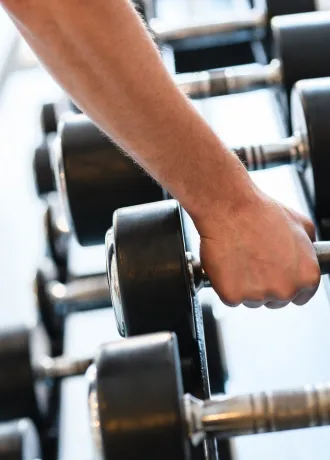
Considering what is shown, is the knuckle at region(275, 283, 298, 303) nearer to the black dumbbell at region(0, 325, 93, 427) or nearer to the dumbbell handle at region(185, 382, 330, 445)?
the dumbbell handle at region(185, 382, 330, 445)

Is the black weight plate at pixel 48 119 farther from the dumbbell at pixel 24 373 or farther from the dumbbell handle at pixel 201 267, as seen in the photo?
the dumbbell handle at pixel 201 267

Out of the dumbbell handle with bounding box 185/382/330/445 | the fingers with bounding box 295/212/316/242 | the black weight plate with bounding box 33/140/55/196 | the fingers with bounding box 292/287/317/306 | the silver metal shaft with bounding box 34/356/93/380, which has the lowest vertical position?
the dumbbell handle with bounding box 185/382/330/445

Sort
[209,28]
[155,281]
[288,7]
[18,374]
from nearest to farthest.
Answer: [155,281] → [18,374] → [288,7] → [209,28]

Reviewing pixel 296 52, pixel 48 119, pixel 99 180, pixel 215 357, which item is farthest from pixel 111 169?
pixel 48 119

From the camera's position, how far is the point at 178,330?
2.75 ft

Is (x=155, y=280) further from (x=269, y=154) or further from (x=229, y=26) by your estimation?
(x=229, y=26)

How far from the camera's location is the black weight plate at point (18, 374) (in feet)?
3.08

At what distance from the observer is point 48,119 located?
160 cm

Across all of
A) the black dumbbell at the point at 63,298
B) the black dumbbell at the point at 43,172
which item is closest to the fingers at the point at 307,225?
the black dumbbell at the point at 63,298

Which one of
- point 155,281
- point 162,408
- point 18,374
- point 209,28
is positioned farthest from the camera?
point 209,28

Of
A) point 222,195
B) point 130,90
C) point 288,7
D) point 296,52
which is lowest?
point 222,195

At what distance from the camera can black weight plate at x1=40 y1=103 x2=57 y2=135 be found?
1.60m

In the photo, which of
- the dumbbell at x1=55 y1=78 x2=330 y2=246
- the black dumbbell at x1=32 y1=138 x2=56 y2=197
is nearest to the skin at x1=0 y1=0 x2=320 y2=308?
the dumbbell at x1=55 y1=78 x2=330 y2=246

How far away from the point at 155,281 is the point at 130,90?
214 mm
